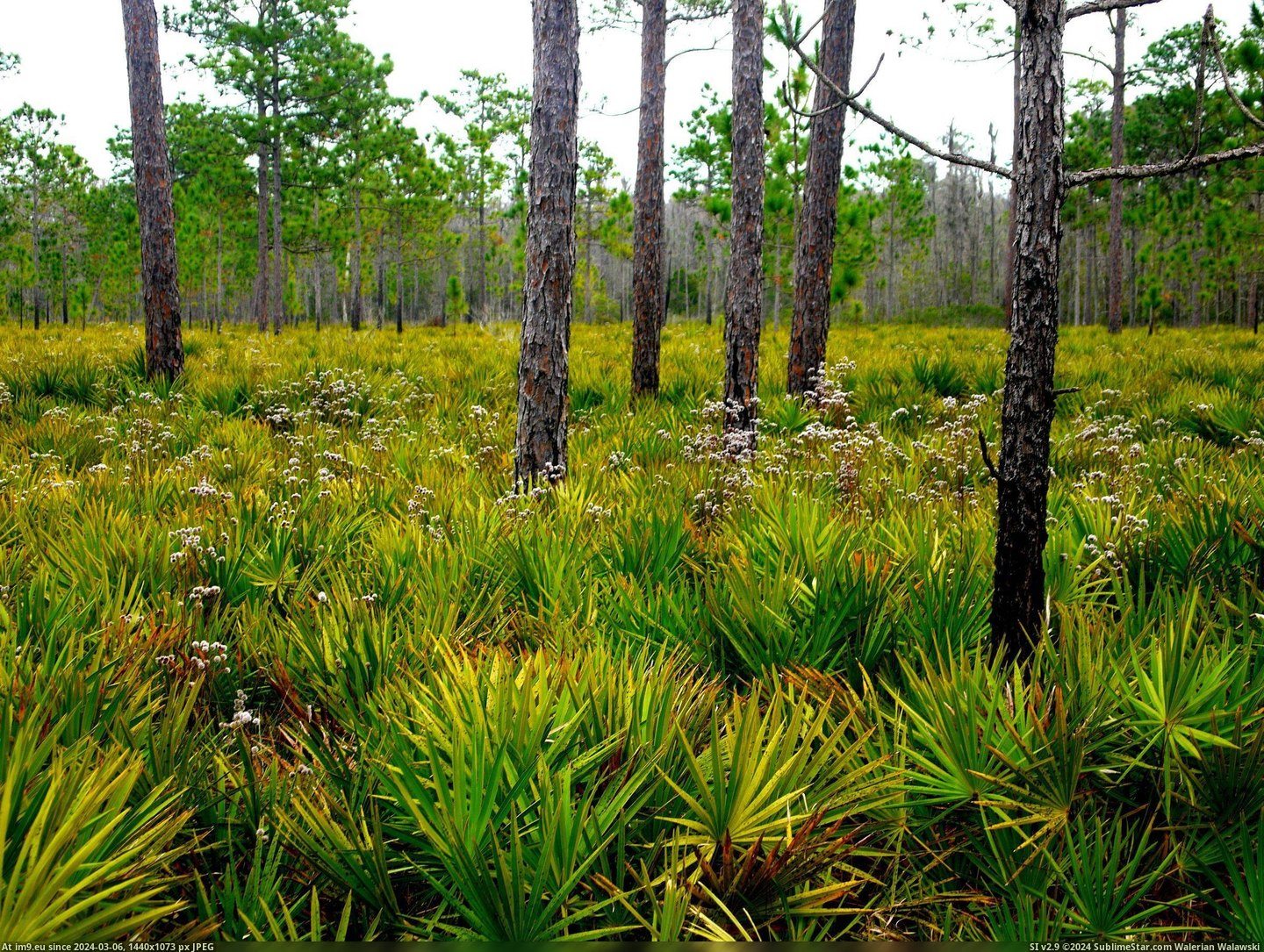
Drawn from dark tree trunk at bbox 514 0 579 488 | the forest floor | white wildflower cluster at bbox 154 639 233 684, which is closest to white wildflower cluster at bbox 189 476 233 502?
the forest floor

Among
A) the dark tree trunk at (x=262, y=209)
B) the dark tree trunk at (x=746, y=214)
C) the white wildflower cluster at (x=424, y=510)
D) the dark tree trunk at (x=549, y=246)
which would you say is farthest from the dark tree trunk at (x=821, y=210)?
the dark tree trunk at (x=262, y=209)

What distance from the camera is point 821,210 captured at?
9031mm

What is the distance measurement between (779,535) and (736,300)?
14.3 ft

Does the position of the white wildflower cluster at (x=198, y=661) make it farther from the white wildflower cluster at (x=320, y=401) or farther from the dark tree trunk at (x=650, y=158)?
the dark tree trunk at (x=650, y=158)

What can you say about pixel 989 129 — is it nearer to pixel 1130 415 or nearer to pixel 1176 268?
pixel 1176 268

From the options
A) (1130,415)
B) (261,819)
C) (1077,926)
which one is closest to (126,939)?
(261,819)

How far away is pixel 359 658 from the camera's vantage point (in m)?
2.43

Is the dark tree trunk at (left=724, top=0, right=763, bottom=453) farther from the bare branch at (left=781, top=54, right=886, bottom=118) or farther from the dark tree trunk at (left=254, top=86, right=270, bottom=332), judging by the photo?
the dark tree trunk at (left=254, top=86, right=270, bottom=332)

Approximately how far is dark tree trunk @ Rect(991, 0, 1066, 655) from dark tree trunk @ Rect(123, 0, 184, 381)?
9.35 m

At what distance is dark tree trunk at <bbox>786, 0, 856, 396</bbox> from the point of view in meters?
8.93

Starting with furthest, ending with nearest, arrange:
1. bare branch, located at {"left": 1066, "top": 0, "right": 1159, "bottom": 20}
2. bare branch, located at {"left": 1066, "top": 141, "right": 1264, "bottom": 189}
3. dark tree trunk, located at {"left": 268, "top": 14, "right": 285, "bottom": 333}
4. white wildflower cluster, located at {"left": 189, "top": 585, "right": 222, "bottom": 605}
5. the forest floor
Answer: dark tree trunk, located at {"left": 268, "top": 14, "right": 285, "bottom": 333}, white wildflower cluster, located at {"left": 189, "top": 585, "right": 222, "bottom": 605}, bare branch, located at {"left": 1066, "top": 0, "right": 1159, "bottom": 20}, bare branch, located at {"left": 1066, "top": 141, "right": 1264, "bottom": 189}, the forest floor

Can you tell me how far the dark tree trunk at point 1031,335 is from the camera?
2264mm

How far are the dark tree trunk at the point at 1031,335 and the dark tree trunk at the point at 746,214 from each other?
4.69m

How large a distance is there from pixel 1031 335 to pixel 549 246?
3.53 meters
